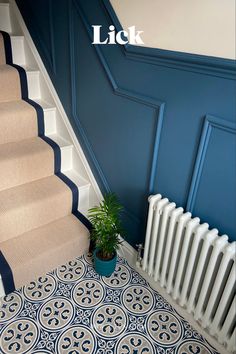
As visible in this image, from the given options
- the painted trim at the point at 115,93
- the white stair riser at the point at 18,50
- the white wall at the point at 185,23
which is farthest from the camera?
the white stair riser at the point at 18,50

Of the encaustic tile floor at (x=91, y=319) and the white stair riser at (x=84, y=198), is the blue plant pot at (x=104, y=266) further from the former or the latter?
the white stair riser at (x=84, y=198)

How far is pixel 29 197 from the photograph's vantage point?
1.90 meters

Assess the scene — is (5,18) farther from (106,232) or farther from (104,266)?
(104,266)

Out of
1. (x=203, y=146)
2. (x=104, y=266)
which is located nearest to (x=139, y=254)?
(x=104, y=266)

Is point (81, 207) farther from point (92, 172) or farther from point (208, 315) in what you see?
point (208, 315)

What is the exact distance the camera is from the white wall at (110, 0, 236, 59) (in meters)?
1.09

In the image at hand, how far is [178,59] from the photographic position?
4.15ft

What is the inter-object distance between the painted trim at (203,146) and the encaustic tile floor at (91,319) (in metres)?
0.69

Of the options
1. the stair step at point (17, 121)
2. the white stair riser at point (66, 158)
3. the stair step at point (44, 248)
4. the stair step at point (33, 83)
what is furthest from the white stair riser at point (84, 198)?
the stair step at point (33, 83)

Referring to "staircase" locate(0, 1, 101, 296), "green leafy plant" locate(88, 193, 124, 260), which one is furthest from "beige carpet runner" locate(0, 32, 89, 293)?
"green leafy plant" locate(88, 193, 124, 260)

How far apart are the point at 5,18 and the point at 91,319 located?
2.34 metres

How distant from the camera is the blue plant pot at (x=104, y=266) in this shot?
5.93ft

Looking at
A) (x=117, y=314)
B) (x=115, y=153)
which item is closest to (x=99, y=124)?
(x=115, y=153)

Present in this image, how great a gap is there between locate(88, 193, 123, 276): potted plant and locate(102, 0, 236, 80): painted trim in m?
0.82
